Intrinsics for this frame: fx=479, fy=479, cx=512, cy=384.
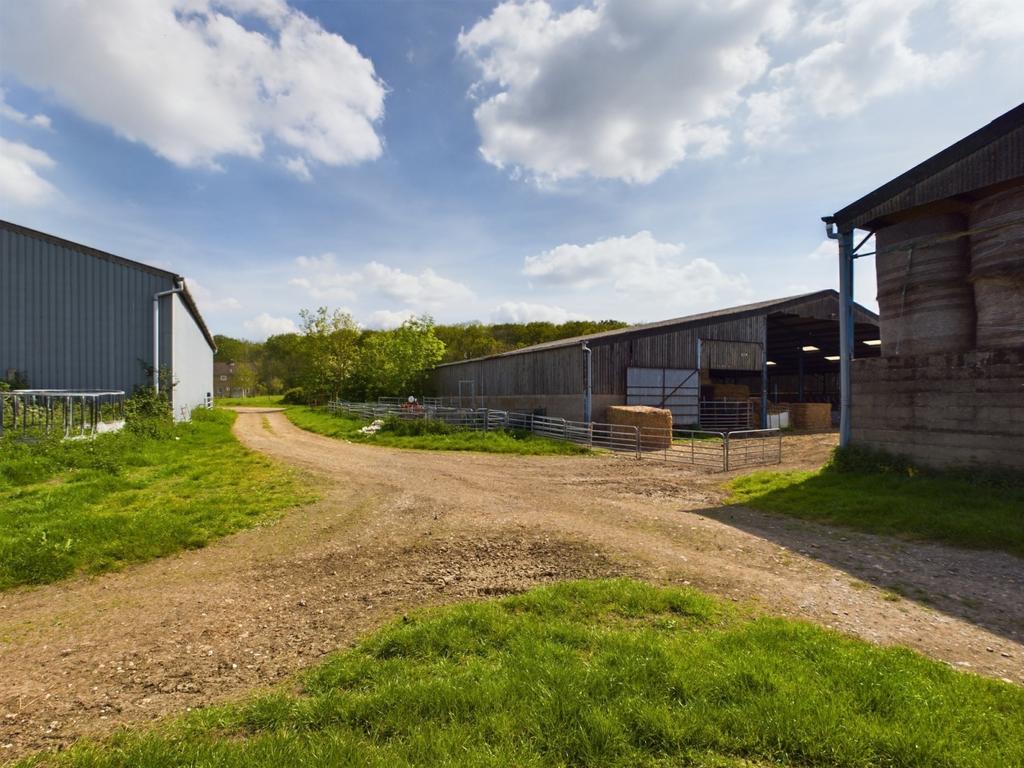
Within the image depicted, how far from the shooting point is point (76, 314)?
62.8 ft

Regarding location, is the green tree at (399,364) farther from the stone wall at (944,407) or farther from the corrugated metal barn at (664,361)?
the stone wall at (944,407)

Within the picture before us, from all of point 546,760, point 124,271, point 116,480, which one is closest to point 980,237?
point 546,760

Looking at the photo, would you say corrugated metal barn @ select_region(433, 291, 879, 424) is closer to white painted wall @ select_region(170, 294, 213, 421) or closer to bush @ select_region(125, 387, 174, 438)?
bush @ select_region(125, 387, 174, 438)

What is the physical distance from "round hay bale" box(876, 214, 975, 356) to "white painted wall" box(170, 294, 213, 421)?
Result: 25665 millimetres

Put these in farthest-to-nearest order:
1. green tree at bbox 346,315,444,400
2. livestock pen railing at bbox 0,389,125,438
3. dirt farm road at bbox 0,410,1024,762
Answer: green tree at bbox 346,315,444,400 < livestock pen railing at bbox 0,389,125,438 < dirt farm road at bbox 0,410,1024,762

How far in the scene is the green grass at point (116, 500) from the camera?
651cm

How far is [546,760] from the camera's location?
9.34 feet

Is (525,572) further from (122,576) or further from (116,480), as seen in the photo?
(116,480)

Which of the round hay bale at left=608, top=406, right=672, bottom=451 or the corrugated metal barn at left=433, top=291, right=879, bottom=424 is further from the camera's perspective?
the corrugated metal barn at left=433, top=291, right=879, bottom=424

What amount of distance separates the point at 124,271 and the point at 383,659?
891 inches

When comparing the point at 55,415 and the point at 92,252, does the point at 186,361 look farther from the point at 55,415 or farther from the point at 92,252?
the point at 55,415

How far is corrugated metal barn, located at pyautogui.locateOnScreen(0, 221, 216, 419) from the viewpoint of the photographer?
61.4ft

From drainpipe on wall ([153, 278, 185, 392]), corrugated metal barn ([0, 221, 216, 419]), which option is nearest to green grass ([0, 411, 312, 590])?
drainpipe on wall ([153, 278, 185, 392])

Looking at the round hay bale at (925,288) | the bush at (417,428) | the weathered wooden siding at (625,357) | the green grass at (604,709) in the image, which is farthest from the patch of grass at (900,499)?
the bush at (417,428)
